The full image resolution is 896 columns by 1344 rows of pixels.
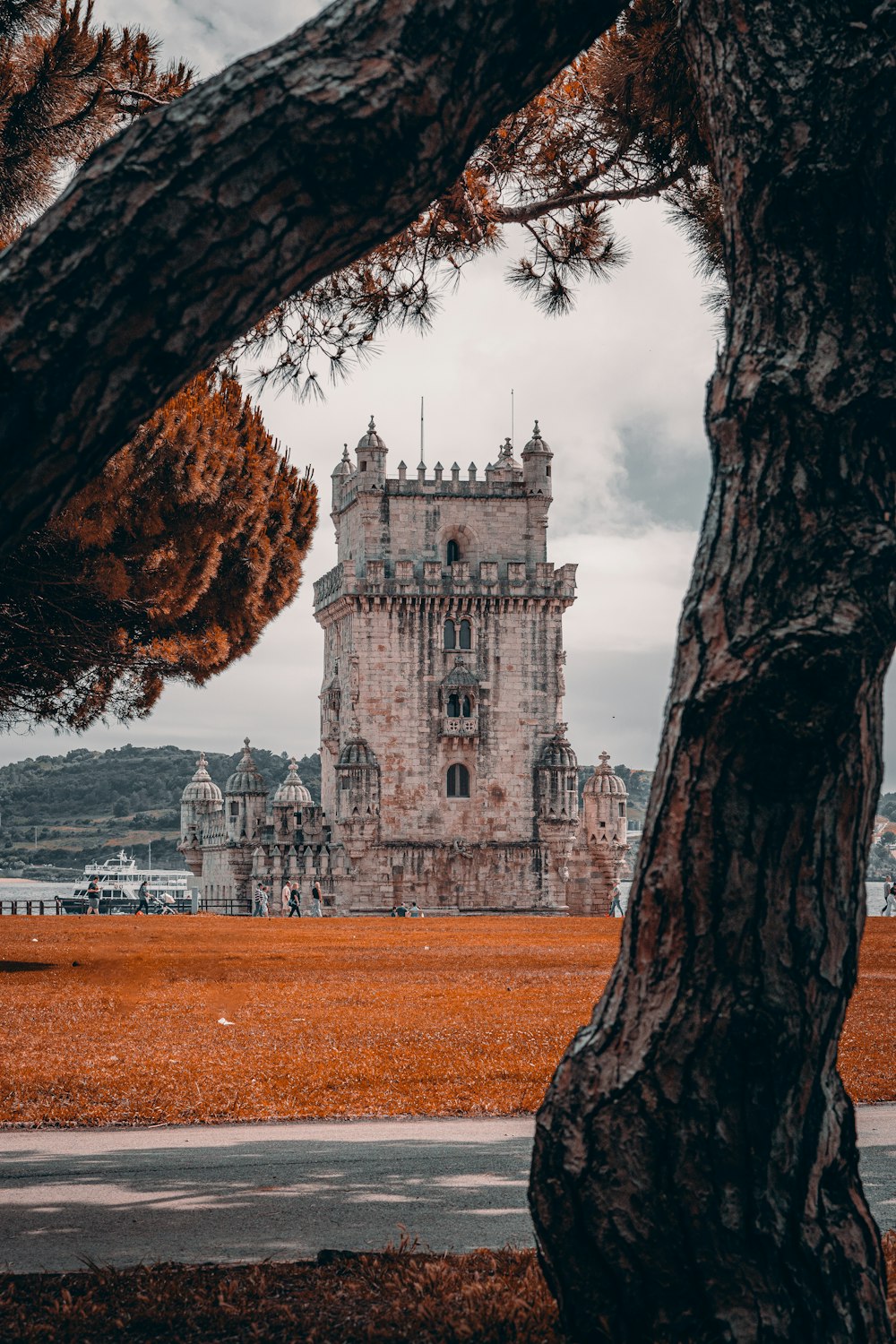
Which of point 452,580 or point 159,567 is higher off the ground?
point 452,580

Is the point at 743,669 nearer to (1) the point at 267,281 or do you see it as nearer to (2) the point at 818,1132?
(2) the point at 818,1132

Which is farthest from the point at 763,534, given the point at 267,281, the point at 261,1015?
the point at 261,1015

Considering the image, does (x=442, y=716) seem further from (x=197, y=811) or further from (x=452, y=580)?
(x=197, y=811)

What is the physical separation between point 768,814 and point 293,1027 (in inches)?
448

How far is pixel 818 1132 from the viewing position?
4.17m

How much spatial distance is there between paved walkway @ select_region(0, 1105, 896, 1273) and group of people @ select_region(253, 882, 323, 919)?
44.0 m

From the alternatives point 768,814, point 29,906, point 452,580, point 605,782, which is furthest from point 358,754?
point 768,814

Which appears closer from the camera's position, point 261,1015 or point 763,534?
point 763,534

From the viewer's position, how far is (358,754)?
5909cm

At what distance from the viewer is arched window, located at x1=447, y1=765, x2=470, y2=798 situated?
60.1 metres

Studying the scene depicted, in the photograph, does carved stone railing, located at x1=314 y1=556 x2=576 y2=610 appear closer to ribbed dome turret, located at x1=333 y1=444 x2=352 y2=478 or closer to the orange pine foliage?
ribbed dome turret, located at x1=333 y1=444 x2=352 y2=478

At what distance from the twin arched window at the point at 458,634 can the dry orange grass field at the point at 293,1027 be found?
3242cm

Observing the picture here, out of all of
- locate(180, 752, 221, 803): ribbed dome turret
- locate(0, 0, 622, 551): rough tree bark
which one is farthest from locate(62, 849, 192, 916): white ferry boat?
locate(0, 0, 622, 551): rough tree bark

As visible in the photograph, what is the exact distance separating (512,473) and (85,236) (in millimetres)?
59811
